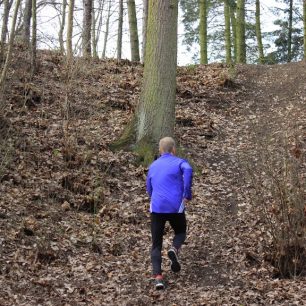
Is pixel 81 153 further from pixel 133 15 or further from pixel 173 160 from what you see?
pixel 133 15

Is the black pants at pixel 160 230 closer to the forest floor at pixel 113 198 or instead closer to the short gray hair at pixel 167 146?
the forest floor at pixel 113 198

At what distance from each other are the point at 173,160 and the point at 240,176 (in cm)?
382

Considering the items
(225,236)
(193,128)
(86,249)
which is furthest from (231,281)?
(193,128)

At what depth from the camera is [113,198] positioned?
29.5ft

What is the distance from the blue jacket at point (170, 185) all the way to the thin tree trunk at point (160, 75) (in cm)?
364

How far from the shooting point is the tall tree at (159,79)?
10.2 m

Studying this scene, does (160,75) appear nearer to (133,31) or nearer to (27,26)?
(27,26)

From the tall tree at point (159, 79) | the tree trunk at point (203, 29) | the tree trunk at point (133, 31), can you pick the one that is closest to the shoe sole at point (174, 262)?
the tall tree at point (159, 79)

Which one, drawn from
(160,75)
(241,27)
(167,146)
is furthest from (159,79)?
(241,27)

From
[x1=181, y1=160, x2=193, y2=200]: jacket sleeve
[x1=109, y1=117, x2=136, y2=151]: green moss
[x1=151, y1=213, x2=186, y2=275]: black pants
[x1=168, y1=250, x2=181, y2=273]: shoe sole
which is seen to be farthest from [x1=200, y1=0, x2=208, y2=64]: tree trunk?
[x1=168, y1=250, x2=181, y2=273]: shoe sole

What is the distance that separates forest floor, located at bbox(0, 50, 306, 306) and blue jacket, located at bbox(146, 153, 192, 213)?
3.29 ft

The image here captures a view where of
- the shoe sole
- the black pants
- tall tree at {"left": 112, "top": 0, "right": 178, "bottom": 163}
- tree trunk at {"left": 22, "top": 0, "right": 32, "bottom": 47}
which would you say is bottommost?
the shoe sole

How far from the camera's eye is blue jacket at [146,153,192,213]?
637cm

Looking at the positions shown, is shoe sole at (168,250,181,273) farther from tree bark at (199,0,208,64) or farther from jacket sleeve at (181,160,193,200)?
tree bark at (199,0,208,64)
